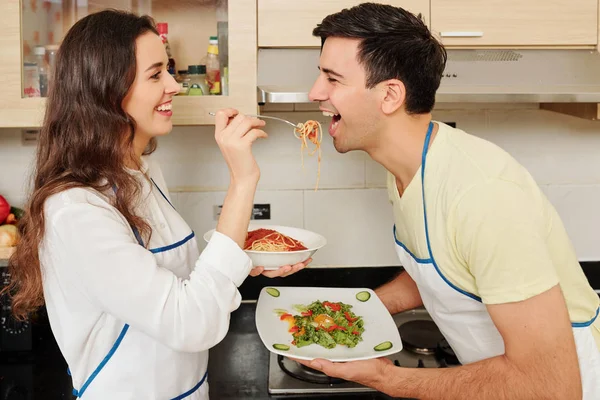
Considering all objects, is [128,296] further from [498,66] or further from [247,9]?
[498,66]

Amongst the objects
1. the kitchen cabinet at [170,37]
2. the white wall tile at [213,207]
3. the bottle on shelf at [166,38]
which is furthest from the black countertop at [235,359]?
the bottle on shelf at [166,38]

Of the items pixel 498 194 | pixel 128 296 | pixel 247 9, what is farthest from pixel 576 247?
pixel 128 296

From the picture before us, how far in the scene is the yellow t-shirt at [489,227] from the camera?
47.1 inches

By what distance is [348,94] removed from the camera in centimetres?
145

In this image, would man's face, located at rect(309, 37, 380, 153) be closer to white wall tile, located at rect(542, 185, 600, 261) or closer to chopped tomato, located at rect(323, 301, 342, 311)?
chopped tomato, located at rect(323, 301, 342, 311)

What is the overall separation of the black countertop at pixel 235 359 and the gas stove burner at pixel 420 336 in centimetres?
24

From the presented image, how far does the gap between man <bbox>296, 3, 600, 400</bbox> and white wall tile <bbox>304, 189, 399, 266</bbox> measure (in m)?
0.69

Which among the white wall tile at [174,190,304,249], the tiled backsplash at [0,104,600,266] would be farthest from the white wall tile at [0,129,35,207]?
the white wall tile at [174,190,304,249]

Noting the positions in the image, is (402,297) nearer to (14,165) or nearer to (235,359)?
(235,359)

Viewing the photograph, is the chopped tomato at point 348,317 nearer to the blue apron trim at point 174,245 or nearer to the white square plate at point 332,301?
the white square plate at point 332,301

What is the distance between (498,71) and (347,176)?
66cm

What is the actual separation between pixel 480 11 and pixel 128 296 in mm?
1250

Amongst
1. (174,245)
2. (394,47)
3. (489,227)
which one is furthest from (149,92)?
(489,227)

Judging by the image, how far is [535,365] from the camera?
1196 mm
